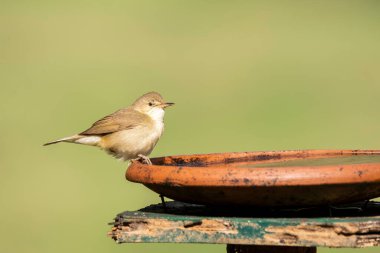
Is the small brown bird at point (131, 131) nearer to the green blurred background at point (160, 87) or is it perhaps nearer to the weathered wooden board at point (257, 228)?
the green blurred background at point (160, 87)

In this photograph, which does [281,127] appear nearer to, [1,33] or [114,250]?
[114,250]

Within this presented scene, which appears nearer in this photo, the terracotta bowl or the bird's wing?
the terracotta bowl

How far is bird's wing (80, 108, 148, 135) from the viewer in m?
8.10

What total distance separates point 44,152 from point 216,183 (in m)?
9.49

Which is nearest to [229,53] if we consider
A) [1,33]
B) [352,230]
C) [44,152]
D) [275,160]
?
[1,33]

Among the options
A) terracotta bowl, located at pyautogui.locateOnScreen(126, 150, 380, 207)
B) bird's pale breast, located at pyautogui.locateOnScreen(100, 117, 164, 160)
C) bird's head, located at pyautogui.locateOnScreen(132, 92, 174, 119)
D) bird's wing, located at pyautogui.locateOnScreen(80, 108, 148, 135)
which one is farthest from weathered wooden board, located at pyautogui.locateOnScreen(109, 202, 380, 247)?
bird's head, located at pyautogui.locateOnScreen(132, 92, 174, 119)

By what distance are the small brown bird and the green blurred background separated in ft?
5.63

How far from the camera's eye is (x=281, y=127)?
14047mm

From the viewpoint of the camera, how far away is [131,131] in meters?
7.99

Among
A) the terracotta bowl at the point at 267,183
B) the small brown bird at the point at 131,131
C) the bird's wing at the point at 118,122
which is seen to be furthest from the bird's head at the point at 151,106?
the terracotta bowl at the point at 267,183

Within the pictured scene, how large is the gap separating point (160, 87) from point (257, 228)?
12.1 meters

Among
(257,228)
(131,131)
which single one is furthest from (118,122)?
(257,228)

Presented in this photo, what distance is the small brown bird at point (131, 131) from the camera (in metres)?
7.92

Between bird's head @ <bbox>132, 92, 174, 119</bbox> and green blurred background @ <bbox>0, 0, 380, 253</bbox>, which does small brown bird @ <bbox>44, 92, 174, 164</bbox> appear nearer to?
bird's head @ <bbox>132, 92, 174, 119</bbox>
